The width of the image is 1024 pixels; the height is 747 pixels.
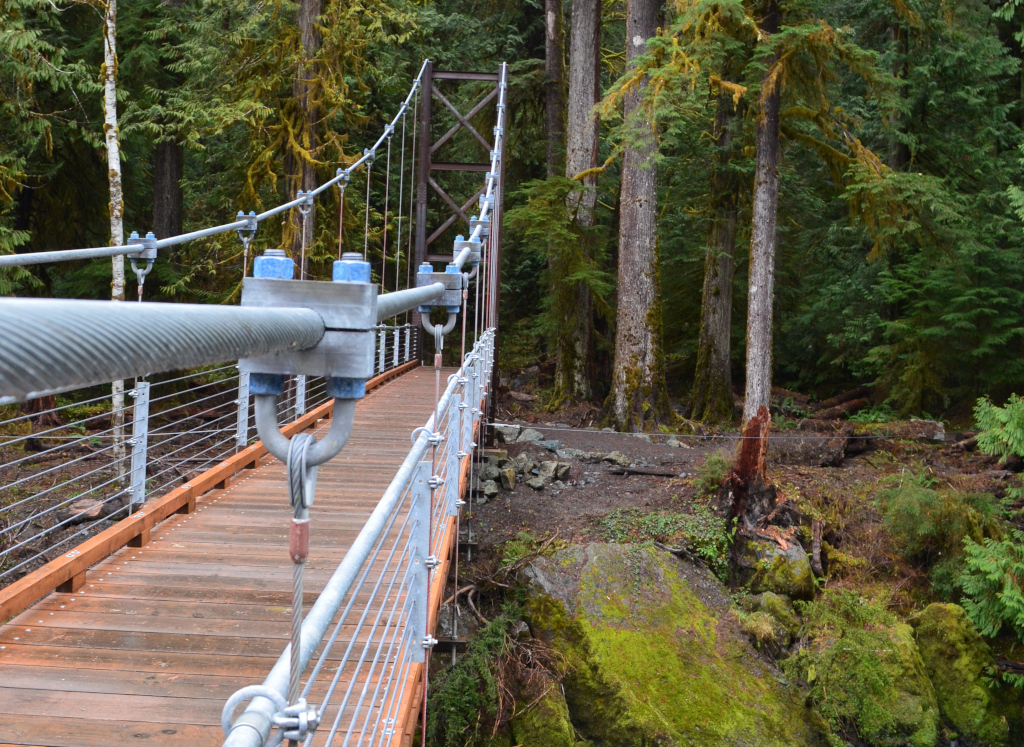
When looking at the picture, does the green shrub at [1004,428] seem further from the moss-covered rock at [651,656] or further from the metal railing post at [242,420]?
the metal railing post at [242,420]

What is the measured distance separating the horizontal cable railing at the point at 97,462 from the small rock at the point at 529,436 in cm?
192

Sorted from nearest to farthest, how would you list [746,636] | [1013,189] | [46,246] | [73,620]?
1. [73,620]
2. [746,636]
3. [1013,189]
4. [46,246]

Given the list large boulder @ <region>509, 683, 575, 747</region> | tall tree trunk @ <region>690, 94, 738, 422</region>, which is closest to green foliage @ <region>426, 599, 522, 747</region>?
large boulder @ <region>509, 683, 575, 747</region>

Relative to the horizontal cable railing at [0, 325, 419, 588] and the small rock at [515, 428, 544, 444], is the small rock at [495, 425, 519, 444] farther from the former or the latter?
the horizontal cable railing at [0, 325, 419, 588]

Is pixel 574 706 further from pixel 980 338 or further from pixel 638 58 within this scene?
pixel 980 338

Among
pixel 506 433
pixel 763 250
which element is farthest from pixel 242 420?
pixel 763 250

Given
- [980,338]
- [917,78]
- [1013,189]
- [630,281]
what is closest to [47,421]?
[630,281]

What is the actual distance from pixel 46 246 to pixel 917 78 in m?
13.4

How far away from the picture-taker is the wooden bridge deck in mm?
2682

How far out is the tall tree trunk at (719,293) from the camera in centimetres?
1328

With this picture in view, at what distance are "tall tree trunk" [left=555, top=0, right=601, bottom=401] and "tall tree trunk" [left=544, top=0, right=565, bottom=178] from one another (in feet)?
5.22

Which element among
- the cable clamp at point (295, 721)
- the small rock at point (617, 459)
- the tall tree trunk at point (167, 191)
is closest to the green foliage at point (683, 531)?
the small rock at point (617, 459)

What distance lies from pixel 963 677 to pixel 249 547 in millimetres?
6239

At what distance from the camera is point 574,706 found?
22.1ft
